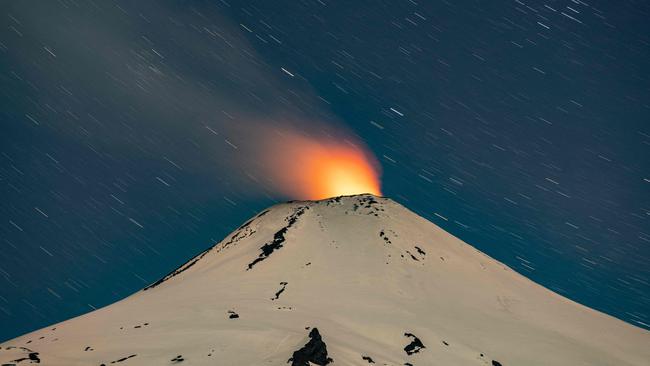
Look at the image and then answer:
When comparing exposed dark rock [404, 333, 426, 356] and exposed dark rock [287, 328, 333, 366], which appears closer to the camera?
exposed dark rock [287, 328, 333, 366]

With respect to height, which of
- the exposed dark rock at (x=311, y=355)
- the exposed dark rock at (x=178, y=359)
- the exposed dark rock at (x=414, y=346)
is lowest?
the exposed dark rock at (x=178, y=359)

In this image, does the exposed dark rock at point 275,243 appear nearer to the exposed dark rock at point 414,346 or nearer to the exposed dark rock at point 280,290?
the exposed dark rock at point 280,290

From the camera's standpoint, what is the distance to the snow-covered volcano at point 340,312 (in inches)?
1972

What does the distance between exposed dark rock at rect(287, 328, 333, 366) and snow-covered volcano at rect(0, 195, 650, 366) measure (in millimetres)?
133

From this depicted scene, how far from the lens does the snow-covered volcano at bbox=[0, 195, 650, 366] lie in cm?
5009

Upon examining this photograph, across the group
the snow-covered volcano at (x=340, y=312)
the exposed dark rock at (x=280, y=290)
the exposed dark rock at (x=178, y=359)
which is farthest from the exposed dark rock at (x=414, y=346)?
the exposed dark rock at (x=178, y=359)

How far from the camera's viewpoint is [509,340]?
73500 millimetres

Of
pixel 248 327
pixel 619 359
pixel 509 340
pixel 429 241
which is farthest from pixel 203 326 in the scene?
pixel 429 241

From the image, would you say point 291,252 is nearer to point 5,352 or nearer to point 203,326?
point 203,326

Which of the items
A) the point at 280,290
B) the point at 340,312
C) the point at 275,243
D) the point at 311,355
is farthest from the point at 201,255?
the point at 311,355

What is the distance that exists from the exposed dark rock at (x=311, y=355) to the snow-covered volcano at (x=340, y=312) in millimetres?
133

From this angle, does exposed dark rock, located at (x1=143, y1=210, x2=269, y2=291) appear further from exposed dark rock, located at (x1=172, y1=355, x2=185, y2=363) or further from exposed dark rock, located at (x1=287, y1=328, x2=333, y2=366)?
exposed dark rock, located at (x1=287, y1=328, x2=333, y2=366)

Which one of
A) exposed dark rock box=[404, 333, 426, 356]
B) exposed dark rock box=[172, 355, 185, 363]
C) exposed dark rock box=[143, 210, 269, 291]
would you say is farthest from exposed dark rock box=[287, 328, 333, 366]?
exposed dark rock box=[143, 210, 269, 291]

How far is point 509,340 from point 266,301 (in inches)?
1518
